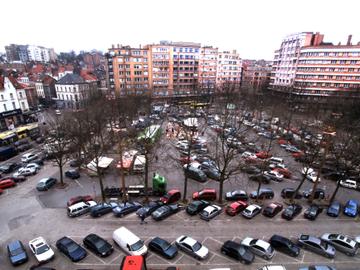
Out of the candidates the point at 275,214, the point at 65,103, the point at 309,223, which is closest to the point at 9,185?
the point at 275,214

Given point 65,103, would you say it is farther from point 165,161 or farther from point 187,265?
point 187,265

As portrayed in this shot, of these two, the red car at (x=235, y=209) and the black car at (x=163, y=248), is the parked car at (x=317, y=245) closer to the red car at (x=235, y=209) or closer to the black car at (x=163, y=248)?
the red car at (x=235, y=209)

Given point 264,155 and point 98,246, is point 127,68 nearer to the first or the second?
point 264,155

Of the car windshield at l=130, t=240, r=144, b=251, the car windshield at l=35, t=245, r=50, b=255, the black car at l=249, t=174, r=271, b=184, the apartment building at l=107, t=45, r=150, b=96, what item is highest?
the apartment building at l=107, t=45, r=150, b=96

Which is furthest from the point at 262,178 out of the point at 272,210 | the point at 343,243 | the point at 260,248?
the point at 260,248

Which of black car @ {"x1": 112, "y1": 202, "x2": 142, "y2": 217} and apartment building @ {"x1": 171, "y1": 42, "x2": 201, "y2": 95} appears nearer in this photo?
black car @ {"x1": 112, "y1": 202, "x2": 142, "y2": 217}

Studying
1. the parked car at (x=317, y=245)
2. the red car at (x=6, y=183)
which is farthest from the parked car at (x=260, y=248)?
the red car at (x=6, y=183)

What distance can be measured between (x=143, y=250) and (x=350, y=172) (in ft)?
77.9

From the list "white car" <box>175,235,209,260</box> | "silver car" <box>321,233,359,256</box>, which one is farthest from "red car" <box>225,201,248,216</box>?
"silver car" <box>321,233,359,256</box>

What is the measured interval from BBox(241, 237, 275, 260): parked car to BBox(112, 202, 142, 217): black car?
11.1 metres

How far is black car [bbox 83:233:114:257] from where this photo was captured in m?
15.8

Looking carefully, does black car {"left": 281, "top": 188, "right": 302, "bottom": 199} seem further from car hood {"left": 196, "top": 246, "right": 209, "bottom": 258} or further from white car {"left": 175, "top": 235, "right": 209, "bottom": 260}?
car hood {"left": 196, "top": 246, "right": 209, "bottom": 258}

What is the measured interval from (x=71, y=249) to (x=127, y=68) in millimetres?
70594

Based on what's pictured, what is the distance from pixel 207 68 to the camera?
296ft
